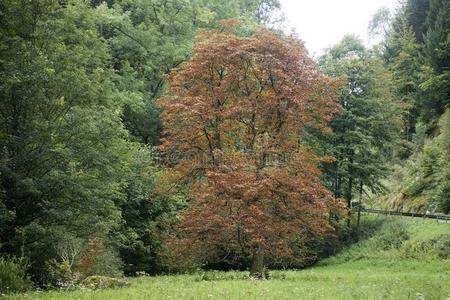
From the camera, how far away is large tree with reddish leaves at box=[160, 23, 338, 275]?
59.7 ft

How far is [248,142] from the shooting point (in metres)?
20.1

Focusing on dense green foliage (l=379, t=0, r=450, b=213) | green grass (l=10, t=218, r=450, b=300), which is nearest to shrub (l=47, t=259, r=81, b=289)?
green grass (l=10, t=218, r=450, b=300)

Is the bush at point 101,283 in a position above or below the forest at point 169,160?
below

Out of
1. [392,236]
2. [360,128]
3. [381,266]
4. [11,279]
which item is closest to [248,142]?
[11,279]

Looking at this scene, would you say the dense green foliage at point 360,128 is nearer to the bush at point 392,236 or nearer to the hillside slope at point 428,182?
the hillside slope at point 428,182

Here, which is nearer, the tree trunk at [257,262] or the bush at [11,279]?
the bush at [11,279]

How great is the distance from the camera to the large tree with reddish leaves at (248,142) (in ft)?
59.7

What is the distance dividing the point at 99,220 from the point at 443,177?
24187mm

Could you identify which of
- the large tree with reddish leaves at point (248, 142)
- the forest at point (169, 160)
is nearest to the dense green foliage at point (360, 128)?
the forest at point (169, 160)

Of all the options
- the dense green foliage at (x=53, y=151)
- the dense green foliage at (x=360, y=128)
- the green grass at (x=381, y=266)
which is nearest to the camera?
the dense green foliage at (x=53, y=151)

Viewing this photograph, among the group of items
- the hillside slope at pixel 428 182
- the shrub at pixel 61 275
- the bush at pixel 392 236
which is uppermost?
the hillside slope at pixel 428 182

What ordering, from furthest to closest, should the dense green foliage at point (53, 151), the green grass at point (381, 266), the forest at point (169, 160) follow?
the green grass at point (381, 266) → the forest at point (169, 160) → the dense green foliage at point (53, 151)

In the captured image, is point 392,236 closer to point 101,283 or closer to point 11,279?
point 101,283

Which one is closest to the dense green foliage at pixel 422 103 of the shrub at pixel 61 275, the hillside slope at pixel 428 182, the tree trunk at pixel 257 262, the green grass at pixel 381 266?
the hillside slope at pixel 428 182
